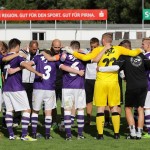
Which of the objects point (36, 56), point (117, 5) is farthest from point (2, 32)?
point (36, 56)

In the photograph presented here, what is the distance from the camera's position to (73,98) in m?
11.2

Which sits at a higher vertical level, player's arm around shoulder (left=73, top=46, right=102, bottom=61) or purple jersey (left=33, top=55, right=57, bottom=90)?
player's arm around shoulder (left=73, top=46, right=102, bottom=61)

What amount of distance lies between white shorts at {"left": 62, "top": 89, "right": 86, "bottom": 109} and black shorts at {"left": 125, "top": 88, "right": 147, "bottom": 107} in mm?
939

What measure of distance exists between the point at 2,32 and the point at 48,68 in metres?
36.4

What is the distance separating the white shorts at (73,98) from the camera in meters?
11.2

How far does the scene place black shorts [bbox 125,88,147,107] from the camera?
11.2 metres

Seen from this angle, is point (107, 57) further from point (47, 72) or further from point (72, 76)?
point (47, 72)

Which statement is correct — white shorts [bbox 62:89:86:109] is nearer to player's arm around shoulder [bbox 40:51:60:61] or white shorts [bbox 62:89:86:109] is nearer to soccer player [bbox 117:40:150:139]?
player's arm around shoulder [bbox 40:51:60:61]

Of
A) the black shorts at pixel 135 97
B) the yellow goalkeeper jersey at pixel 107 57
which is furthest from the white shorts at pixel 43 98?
the black shorts at pixel 135 97

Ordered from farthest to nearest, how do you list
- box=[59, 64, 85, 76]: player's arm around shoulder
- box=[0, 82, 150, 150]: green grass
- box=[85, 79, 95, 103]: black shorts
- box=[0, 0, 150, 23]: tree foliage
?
box=[0, 0, 150, 23]: tree foliage
box=[85, 79, 95, 103]: black shorts
box=[59, 64, 85, 76]: player's arm around shoulder
box=[0, 82, 150, 150]: green grass

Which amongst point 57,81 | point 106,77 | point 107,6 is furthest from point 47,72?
point 107,6

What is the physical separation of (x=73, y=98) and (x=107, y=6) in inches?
2212

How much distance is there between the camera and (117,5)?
6575 centimetres

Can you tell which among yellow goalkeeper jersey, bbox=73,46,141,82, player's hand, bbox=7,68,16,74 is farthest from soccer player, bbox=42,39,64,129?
player's hand, bbox=7,68,16,74
